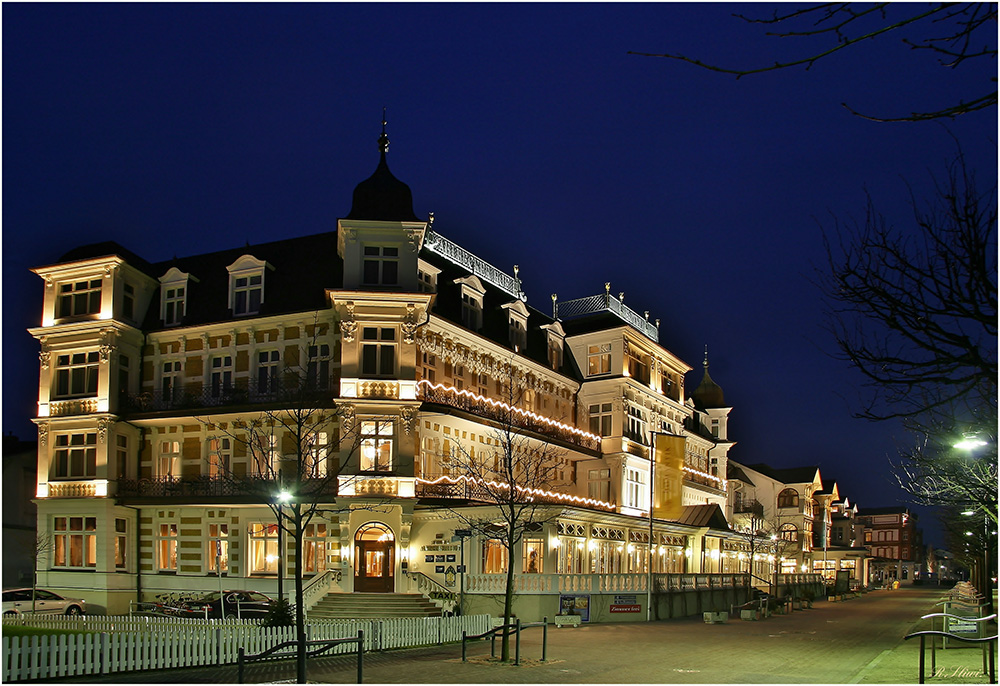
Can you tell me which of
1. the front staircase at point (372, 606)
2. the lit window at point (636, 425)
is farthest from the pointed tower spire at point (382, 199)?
the lit window at point (636, 425)

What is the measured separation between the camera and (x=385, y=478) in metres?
37.6

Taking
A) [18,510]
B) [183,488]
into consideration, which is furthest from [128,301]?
[18,510]

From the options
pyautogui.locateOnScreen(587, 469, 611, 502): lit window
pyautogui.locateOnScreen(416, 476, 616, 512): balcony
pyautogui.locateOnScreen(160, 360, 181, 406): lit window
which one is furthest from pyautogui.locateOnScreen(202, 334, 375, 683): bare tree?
pyautogui.locateOnScreen(587, 469, 611, 502): lit window

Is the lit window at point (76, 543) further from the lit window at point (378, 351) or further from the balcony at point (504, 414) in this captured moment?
the balcony at point (504, 414)

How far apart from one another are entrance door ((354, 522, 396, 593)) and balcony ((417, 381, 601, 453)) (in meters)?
5.54

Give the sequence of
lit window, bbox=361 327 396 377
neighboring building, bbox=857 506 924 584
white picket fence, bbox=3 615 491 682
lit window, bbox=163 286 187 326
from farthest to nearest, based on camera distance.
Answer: neighboring building, bbox=857 506 924 584
lit window, bbox=163 286 187 326
lit window, bbox=361 327 396 377
white picket fence, bbox=3 615 491 682

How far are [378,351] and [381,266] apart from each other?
137 inches

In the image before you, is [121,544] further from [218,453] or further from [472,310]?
[472,310]

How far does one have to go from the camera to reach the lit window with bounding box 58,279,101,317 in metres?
41.8

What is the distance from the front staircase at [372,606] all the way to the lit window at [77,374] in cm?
1442

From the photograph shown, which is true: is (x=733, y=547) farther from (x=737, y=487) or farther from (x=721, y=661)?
(x=721, y=661)

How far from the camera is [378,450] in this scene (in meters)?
38.1

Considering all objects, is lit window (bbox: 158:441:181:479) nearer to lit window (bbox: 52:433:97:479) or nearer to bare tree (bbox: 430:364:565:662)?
lit window (bbox: 52:433:97:479)

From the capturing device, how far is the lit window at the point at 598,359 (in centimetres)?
5331
